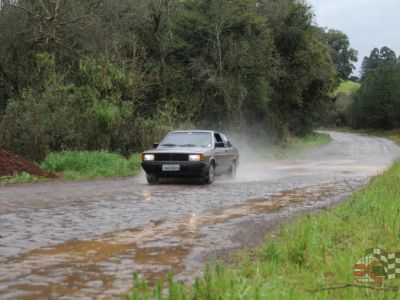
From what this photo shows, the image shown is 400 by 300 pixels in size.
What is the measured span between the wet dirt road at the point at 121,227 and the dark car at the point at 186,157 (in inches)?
18.4

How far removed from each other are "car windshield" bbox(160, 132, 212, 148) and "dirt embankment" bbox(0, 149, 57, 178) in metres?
3.74

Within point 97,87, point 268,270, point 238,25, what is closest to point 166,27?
point 238,25

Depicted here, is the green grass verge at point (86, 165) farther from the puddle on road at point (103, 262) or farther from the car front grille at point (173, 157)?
the puddle on road at point (103, 262)

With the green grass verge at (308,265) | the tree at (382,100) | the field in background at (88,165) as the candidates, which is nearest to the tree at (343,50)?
the tree at (382,100)

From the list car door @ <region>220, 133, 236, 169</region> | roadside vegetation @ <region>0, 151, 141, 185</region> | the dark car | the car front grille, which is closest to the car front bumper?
the dark car

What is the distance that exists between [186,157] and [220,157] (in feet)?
6.08

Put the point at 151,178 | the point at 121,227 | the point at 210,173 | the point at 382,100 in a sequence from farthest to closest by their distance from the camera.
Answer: the point at 382,100, the point at 210,173, the point at 151,178, the point at 121,227

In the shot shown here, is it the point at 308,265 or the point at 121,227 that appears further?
the point at 121,227

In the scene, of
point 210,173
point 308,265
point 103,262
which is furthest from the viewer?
point 210,173

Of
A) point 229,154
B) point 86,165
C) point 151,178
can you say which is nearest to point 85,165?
point 86,165

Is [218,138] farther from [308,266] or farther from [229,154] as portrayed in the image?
[308,266]

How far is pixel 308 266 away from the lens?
556cm

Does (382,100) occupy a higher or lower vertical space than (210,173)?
higher

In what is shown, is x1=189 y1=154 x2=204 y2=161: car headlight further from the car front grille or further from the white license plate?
the white license plate
